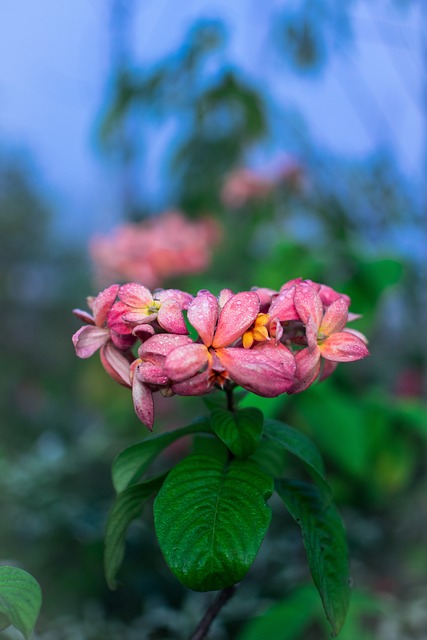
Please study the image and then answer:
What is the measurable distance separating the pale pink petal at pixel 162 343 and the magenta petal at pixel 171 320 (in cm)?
1

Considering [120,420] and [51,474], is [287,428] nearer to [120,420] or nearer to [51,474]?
[51,474]

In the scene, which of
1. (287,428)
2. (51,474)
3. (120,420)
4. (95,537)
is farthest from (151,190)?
(287,428)

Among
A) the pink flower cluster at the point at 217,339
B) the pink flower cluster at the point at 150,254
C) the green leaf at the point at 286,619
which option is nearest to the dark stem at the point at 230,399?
the pink flower cluster at the point at 217,339

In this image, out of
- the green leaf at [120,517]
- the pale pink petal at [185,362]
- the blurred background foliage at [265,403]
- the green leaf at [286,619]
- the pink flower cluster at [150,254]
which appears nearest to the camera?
the pale pink petal at [185,362]

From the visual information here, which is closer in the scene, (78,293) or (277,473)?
(277,473)

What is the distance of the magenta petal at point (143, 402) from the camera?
0.41 meters

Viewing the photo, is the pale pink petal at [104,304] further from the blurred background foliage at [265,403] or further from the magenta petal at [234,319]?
the blurred background foliage at [265,403]

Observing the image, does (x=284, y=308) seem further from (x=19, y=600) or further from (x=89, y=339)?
(x=19, y=600)

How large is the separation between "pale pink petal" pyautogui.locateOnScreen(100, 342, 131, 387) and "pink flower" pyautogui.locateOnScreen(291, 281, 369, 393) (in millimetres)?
113

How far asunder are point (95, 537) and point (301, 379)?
2.62ft

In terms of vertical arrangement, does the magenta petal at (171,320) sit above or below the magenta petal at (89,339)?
above

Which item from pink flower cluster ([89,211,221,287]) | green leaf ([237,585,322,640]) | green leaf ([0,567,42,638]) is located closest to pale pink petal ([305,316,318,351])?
green leaf ([0,567,42,638])

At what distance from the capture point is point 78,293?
3.00 m

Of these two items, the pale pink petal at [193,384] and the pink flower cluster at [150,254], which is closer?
the pale pink petal at [193,384]
